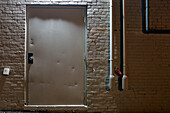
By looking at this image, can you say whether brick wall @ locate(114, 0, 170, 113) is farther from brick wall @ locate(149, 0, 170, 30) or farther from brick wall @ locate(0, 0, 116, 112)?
brick wall @ locate(0, 0, 116, 112)

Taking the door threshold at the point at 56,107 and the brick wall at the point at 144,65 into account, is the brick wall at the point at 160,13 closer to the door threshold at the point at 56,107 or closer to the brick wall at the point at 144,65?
the brick wall at the point at 144,65

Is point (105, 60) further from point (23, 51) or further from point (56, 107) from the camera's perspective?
point (23, 51)

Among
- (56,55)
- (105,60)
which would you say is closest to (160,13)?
(105,60)

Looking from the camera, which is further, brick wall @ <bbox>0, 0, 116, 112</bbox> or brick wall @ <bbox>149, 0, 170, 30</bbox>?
brick wall @ <bbox>149, 0, 170, 30</bbox>

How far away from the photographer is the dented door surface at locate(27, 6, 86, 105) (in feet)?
14.2

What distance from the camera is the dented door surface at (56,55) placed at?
4.33 m

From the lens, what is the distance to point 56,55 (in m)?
4.38

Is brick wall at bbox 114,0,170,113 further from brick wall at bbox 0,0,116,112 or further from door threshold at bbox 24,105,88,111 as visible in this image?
door threshold at bbox 24,105,88,111

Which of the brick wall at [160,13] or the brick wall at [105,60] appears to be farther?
the brick wall at [160,13]

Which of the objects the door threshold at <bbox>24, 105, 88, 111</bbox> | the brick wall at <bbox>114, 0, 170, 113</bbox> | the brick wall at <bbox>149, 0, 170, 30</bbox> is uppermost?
the brick wall at <bbox>149, 0, 170, 30</bbox>

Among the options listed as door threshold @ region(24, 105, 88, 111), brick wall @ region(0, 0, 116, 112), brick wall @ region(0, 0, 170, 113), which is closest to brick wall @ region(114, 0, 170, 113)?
brick wall @ region(0, 0, 170, 113)

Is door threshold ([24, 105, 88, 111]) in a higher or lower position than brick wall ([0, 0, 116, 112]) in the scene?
lower

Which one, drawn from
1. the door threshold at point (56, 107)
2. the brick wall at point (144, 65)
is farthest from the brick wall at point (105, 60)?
the door threshold at point (56, 107)

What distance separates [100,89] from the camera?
4.31 meters
